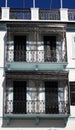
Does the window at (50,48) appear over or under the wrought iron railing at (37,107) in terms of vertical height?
over

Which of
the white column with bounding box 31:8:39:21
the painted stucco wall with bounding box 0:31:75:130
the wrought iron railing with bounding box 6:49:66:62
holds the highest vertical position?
the white column with bounding box 31:8:39:21

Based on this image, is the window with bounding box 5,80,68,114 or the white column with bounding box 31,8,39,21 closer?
the window with bounding box 5,80,68,114

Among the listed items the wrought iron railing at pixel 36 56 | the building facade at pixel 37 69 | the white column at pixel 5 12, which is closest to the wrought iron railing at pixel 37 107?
the building facade at pixel 37 69

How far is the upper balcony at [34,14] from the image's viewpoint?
26.8 m

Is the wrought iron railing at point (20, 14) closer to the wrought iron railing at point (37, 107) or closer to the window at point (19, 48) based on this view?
the window at point (19, 48)

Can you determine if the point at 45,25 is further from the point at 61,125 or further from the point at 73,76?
the point at 61,125

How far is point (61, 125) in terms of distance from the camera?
2522 cm

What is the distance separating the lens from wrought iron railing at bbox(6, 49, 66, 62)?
1028 inches

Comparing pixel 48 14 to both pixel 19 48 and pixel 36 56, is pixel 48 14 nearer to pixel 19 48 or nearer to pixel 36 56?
pixel 19 48

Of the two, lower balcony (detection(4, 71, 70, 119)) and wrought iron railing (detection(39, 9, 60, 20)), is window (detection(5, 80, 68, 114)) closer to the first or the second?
lower balcony (detection(4, 71, 70, 119))

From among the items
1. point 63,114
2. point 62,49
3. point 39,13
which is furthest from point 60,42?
point 63,114

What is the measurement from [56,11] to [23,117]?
7.20 meters

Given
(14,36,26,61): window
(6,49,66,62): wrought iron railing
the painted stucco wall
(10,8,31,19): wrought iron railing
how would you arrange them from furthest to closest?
(10,8,31,19): wrought iron railing, (14,36,26,61): window, (6,49,66,62): wrought iron railing, the painted stucco wall

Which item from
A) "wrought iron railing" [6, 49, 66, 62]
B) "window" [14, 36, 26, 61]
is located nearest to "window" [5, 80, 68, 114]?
"wrought iron railing" [6, 49, 66, 62]
